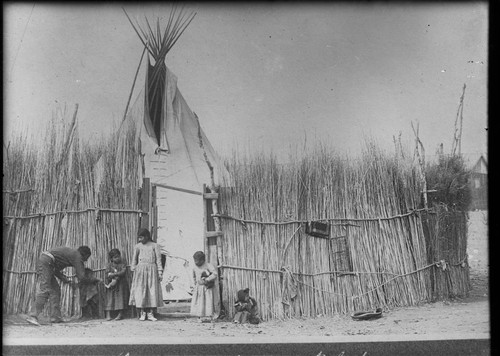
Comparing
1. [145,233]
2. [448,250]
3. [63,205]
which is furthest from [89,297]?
[448,250]

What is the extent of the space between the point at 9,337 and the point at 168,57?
118 inches

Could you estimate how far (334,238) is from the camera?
17.1 feet

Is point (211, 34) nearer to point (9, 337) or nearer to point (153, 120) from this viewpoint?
point (153, 120)

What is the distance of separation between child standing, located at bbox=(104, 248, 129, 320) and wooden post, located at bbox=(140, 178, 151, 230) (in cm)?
37

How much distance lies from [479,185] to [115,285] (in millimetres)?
3623

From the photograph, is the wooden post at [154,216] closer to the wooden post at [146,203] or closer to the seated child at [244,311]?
the wooden post at [146,203]

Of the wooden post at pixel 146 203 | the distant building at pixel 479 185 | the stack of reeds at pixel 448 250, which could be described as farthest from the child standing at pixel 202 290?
the distant building at pixel 479 185

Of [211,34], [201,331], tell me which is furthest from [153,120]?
[201,331]

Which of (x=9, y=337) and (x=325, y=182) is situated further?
(x=325, y=182)

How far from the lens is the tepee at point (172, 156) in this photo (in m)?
5.19

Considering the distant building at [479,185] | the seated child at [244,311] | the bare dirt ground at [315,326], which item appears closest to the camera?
the bare dirt ground at [315,326]

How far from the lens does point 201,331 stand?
192 inches

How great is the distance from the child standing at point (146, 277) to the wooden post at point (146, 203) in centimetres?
11

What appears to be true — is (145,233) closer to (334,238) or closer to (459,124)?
(334,238)
